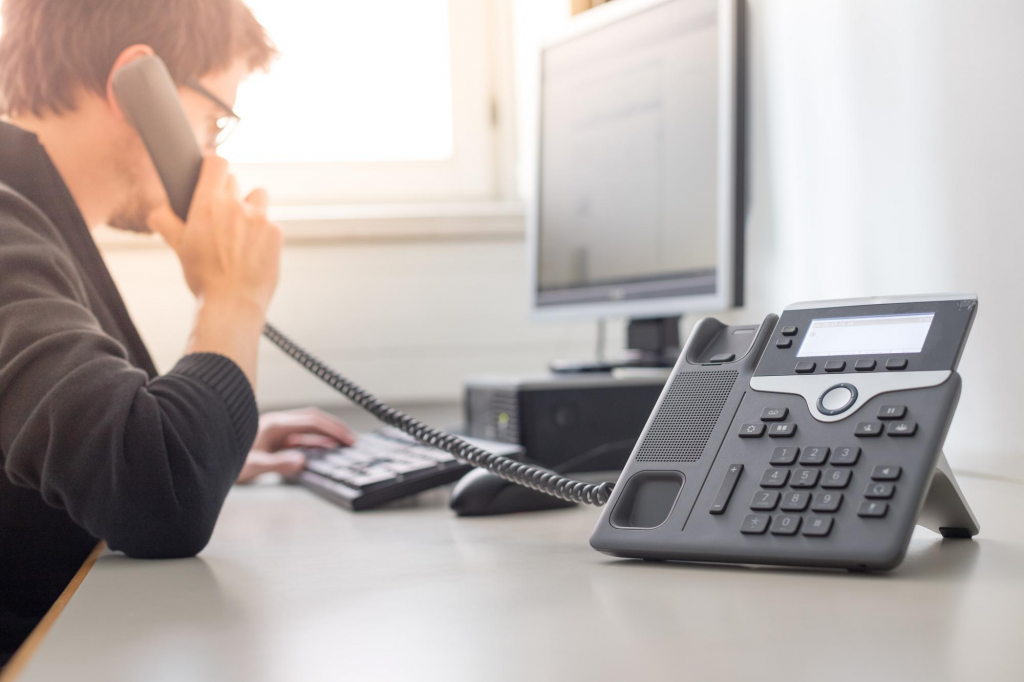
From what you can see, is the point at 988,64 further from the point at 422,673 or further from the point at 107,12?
the point at 107,12

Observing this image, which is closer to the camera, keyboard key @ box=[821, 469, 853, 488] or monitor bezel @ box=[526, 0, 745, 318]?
keyboard key @ box=[821, 469, 853, 488]

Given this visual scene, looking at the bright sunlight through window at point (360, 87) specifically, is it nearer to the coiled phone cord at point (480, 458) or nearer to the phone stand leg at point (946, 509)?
the coiled phone cord at point (480, 458)

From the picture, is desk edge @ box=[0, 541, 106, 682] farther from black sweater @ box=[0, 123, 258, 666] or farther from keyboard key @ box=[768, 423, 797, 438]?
keyboard key @ box=[768, 423, 797, 438]

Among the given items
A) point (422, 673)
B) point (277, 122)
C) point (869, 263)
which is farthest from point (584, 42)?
point (422, 673)

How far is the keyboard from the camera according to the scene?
0.85 m

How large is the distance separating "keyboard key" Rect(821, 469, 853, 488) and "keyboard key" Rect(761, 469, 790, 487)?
0.07ft

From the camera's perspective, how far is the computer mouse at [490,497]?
2.54 ft

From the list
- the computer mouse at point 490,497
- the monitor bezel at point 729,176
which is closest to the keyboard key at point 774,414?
the computer mouse at point 490,497

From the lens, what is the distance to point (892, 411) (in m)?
0.49

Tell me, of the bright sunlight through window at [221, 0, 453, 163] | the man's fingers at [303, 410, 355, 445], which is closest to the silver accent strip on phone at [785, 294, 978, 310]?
the man's fingers at [303, 410, 355, 445]

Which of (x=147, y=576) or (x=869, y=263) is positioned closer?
(x=147, y=576)

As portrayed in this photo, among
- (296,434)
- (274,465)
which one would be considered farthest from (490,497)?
(296,434)

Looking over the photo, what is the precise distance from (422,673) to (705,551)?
0.20m

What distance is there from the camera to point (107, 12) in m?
Result: 0.88
